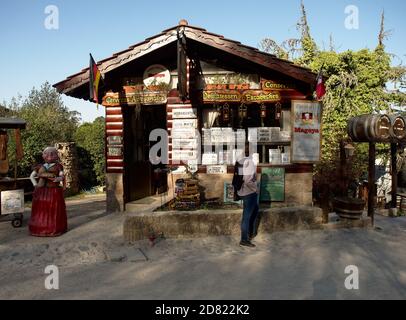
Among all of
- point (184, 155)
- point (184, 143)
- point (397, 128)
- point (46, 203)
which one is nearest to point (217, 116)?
point (184, 143)

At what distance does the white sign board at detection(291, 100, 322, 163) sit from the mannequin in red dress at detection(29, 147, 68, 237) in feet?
18.2

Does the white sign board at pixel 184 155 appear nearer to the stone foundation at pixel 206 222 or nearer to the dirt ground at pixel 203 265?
the stone foundation at pixel 206 222

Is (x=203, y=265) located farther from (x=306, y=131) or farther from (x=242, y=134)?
(x=306, y=131)

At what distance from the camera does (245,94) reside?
8445 millimetres

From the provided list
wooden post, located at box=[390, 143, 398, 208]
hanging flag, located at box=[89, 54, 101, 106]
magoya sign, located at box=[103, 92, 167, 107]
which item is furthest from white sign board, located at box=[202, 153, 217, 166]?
wooden post, located at box=[390, 143, 398, 208]

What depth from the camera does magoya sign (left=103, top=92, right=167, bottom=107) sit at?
8672 millimetres

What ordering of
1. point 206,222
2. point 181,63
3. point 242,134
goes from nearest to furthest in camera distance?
point 206,222 → point 181,63 → point 242,134

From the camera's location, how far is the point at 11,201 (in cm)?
764

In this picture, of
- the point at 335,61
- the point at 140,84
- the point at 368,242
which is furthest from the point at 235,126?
the point at 335,61

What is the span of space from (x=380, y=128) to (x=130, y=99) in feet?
20.3

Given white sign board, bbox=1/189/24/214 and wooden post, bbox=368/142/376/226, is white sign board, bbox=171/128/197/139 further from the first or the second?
wooden post, bbox=368/142/376/226

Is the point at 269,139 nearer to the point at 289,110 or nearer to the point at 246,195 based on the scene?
the point at 289,110

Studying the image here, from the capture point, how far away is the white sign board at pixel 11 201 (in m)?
7.55

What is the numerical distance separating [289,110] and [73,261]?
244 inches
